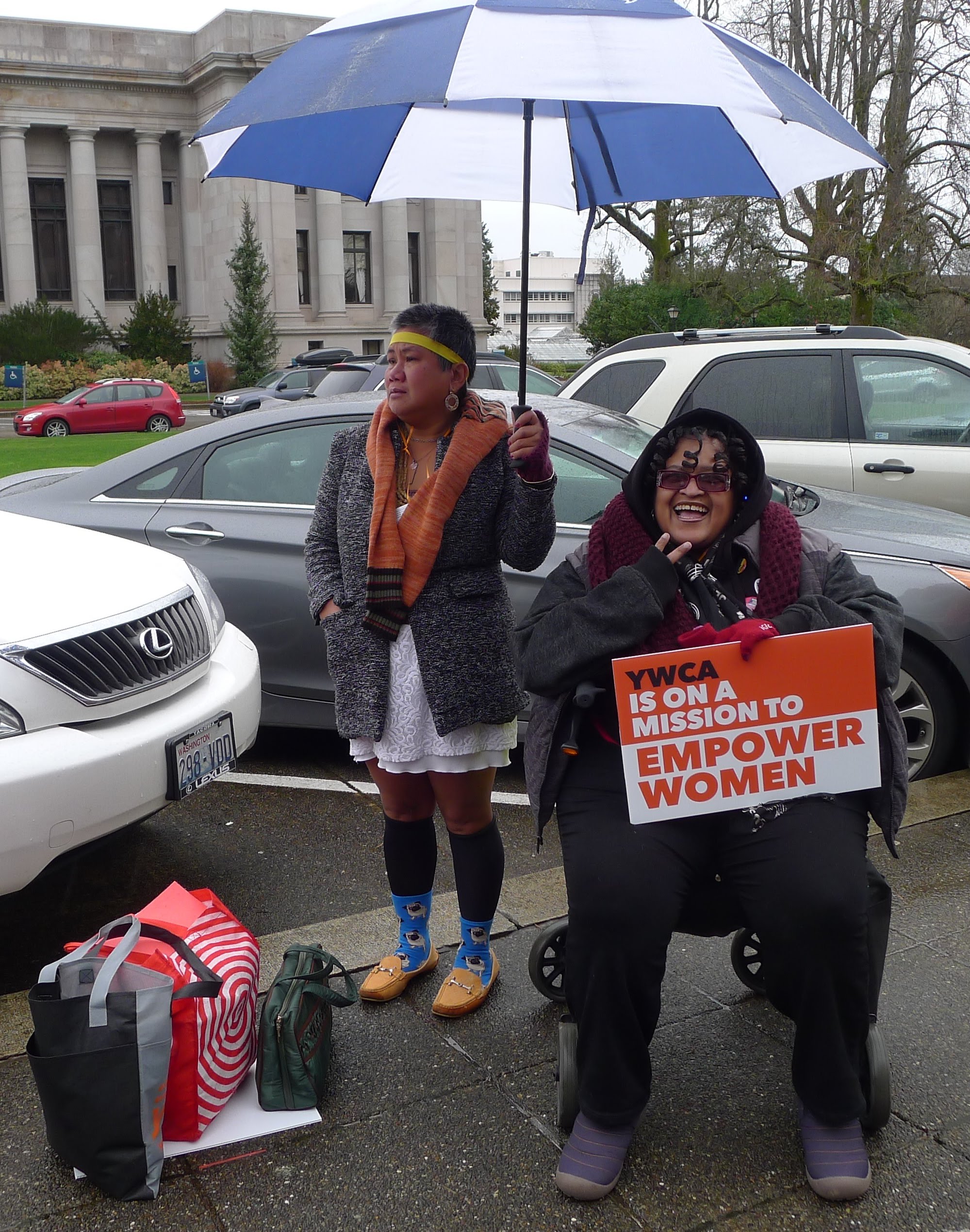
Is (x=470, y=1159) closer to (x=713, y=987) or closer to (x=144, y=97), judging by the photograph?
(x=713, y=987)

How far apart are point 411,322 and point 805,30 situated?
26.0m

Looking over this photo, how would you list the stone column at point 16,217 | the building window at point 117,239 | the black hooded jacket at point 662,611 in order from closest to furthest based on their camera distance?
the black hooded jacket at point 662,611 → the stone column at point 16,217 → the building window at point 117,239

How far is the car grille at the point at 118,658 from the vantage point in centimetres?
325

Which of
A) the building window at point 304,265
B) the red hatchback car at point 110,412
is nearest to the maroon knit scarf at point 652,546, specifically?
the red hatchback car at point 110,412

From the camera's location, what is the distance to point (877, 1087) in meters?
2.59

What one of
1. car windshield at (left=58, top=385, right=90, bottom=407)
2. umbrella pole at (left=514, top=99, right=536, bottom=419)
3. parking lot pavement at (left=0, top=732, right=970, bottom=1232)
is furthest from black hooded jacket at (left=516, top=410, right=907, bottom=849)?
car windshield at (left=58, top=385, right=90, bottom=407)

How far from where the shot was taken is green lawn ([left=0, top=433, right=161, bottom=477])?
67.0 ft

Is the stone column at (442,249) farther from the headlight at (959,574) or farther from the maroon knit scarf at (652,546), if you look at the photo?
the maroon knit scarf at (652,546)

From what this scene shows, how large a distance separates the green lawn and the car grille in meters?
13.5

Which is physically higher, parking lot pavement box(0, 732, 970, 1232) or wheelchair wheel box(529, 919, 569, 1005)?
wheelchair wheel box(529, 919, 569, 1005)

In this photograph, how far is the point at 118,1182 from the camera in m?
2.45

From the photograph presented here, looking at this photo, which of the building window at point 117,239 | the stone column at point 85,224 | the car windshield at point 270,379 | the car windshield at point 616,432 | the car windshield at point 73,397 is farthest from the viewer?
the building window at point 117,239

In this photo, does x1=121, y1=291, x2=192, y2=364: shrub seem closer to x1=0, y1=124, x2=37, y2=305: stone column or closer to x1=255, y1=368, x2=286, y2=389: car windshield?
x1=0, y1=124, x2=37, y2=305: stone column

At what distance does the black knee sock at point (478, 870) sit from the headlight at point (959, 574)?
8.15 feet
